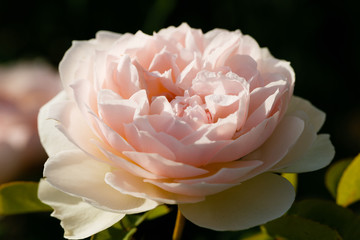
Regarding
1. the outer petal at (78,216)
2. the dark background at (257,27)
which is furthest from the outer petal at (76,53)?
the dark background at (257,27)

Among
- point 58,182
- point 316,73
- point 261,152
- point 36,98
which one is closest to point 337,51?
point 316,73

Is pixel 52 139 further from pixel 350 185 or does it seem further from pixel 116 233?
pixel 350 185

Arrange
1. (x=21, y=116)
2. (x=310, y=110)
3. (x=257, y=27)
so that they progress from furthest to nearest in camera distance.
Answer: (x=257, y=27) < (x=21, y=116) < (x=310, y=110)

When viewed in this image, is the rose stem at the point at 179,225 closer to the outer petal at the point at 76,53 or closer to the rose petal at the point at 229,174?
the rose petal at the point at 229,174

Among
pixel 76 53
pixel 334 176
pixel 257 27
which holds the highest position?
pixel 76 53

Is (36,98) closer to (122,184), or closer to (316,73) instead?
(122,184)

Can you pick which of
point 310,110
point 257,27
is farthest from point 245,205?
point 257,27
